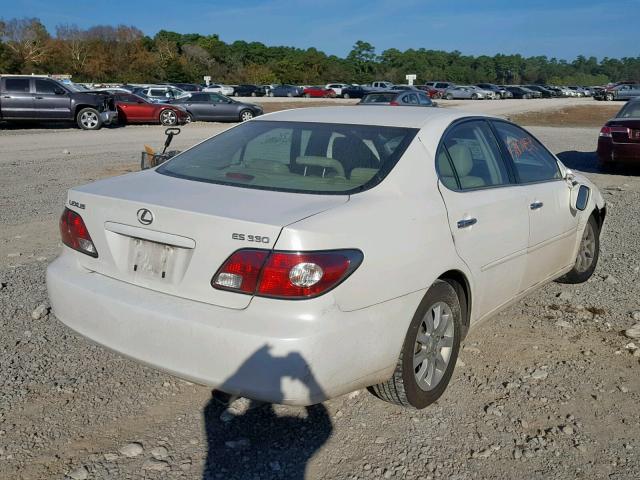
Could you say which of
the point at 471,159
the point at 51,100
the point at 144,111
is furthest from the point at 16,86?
the point at 471,159

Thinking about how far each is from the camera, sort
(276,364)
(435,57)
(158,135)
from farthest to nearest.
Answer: (435,57), (158,135), (276,364)

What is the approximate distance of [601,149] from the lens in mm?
12477

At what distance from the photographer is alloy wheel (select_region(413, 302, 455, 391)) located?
3.45 meters

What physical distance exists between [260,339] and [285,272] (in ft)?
0.98

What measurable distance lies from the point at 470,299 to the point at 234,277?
4.99 ft

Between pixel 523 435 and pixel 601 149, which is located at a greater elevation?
pixel 601 149

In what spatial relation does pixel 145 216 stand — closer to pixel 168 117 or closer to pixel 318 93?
pixel 168 117

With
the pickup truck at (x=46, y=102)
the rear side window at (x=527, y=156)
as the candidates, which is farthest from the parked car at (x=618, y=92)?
the rear side window at (x=527, y=156)

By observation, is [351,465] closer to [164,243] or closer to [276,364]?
[276,364]

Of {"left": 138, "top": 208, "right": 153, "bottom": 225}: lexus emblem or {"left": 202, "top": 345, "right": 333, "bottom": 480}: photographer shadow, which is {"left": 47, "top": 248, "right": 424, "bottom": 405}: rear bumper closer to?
{"left": 202, "top": 345, "right": 333, "bottom": 480}: photographer shadow

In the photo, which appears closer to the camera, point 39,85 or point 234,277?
point 234,277

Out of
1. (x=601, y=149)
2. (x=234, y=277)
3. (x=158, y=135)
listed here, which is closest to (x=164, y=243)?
(x=234, y=277)

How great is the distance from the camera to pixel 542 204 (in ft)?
14.8

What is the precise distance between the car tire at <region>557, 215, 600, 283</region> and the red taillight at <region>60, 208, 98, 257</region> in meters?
3.93
